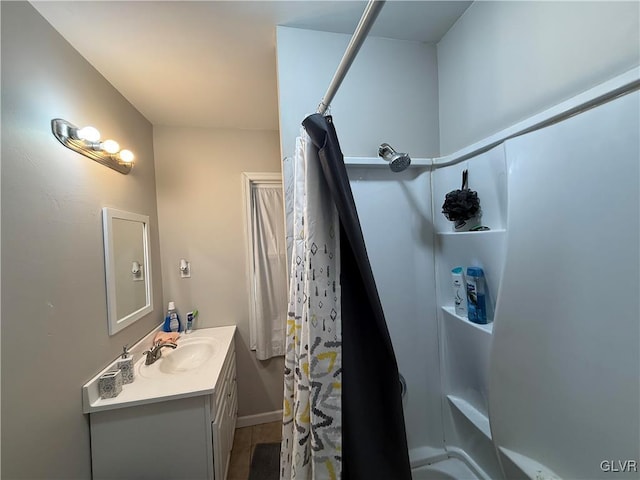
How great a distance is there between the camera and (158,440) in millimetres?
1093

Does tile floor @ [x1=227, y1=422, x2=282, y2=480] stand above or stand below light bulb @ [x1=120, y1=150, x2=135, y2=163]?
below

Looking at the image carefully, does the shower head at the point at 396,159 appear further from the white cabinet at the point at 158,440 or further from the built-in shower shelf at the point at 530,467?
the white cabinet at the point at 158,440

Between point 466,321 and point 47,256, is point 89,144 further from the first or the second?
point 466,321

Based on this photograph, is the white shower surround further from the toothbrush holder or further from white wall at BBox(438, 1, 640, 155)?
the toothbrush holder

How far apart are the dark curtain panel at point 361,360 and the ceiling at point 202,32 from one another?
2.21 ft

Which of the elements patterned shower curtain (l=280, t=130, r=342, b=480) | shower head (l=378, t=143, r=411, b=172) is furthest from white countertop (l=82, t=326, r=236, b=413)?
shower head (l=378, t=143, r=411, b=172)

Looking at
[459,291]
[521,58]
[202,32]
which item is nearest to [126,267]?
[202,32]

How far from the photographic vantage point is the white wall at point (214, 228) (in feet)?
5.94

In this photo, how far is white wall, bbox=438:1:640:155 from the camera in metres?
0.57

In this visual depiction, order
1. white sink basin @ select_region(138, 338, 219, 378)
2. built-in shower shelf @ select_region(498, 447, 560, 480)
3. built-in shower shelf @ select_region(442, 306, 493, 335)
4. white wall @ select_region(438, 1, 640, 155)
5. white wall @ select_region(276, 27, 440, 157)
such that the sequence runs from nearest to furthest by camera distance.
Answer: white wall @ select_region(438, 1, 640, 155), built-in shower shelf @ select_region(498, 447, 560, 480), built-in shower shelf @ select_region(442, 306, 493, 335), white wall @ select_region(276, 27, 440, 157), white sink basin @ select_region(138, 338, 219, 378)

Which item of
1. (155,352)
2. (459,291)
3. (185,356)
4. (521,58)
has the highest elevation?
(521,58)

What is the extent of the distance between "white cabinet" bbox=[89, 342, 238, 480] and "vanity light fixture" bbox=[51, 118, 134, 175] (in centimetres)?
121

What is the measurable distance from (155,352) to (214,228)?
93 centimetres

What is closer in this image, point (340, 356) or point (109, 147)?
point (340, 356)
